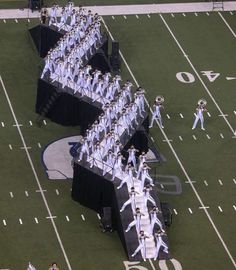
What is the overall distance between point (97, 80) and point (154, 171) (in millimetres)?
4246

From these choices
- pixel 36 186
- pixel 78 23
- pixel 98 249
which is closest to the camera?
pixel 98 249

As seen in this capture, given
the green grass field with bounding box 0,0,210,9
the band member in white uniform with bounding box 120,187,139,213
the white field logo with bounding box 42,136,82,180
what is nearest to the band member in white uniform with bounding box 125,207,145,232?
the band member in white uniform with bounding box 120,187,139,213

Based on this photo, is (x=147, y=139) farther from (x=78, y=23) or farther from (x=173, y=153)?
(x=78, y=23)

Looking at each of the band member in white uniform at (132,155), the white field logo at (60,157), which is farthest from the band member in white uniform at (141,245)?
the white field logo at (60,157)

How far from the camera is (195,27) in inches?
2370

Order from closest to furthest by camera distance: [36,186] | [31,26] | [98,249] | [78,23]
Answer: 1. [98,249]
2. [36,186]
3. [78,23]
4. [31,26]

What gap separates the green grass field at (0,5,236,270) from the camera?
45.4m

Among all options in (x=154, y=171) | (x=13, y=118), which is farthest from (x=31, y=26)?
(x=154, y=171)

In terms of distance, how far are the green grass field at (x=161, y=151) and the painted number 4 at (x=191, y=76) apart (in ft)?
0.47

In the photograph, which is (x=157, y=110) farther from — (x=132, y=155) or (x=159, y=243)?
(x=159, y=243)

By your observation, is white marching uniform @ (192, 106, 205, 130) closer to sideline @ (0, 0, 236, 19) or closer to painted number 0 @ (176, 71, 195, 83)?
painted number 0 @ (176, 71, 195, 83)

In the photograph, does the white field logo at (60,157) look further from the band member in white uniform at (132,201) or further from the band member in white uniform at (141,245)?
the band member in white uniform at (141,245)

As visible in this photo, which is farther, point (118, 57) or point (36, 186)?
point (118, 57)

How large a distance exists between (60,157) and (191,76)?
8.15 m
